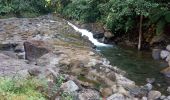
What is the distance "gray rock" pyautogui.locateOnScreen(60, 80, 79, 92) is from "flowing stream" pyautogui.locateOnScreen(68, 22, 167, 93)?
2.92m

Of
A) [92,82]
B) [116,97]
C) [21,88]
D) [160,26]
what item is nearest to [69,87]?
[116,97]

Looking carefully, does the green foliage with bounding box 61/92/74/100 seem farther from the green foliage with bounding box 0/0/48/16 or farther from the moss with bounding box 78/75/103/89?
the green foliage with bounding box 0/0/48/16

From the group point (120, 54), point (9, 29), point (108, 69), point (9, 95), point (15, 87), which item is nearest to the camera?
point (9, 95)

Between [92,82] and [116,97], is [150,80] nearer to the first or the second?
[92,82]

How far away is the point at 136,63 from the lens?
13.1 m

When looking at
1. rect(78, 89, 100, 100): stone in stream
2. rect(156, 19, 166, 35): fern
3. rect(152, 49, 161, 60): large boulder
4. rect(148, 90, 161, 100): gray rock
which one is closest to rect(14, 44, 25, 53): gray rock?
rect(152, 49, 161, 60): large boulder

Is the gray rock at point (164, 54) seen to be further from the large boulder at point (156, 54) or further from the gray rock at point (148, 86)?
the gray rock at point (148, 86)

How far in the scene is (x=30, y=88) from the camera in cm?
695

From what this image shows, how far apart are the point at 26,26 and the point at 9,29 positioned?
1678mm

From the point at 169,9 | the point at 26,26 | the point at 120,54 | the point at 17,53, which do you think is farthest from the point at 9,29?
the point at 169,9

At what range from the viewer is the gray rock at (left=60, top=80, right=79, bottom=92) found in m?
7.84

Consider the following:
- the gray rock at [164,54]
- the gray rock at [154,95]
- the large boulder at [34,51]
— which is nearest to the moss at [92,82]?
the gray rock at [154,95]

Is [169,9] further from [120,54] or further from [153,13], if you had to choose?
[120,54]

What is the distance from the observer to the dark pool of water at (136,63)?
10.9m
